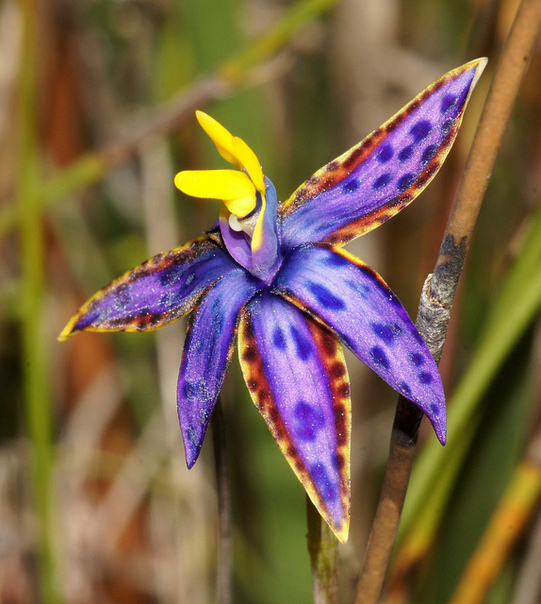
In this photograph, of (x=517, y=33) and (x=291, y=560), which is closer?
(x=517, y=33)

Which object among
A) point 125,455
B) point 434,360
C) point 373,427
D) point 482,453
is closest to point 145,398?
point 125,455

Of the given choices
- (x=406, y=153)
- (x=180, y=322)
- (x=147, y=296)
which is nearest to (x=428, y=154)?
(x=406, y=153)

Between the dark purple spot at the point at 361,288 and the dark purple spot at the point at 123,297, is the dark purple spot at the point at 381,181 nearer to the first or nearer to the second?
the dark purple spot at the point at 361,288

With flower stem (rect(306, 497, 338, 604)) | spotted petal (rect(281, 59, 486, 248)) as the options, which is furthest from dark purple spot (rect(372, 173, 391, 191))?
flower stem (rect(306, 497, 338, 604))

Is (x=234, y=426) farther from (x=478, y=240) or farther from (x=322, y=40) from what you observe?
(x=322, y=40)

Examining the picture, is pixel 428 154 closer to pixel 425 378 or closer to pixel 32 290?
pixel 425 378
